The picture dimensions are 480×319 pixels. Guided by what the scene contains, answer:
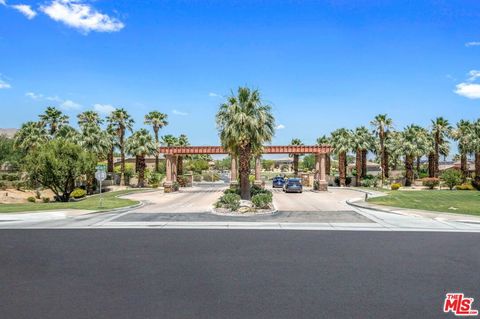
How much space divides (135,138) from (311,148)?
86.4 ft

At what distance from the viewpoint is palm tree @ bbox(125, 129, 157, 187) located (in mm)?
55900

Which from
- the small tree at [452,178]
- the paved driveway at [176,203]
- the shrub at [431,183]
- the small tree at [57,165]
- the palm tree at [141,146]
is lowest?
the paved driveway at [176,203]

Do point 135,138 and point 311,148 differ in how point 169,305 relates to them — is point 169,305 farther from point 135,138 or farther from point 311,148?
point 135,138

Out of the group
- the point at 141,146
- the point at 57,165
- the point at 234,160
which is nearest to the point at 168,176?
the point at 234,160

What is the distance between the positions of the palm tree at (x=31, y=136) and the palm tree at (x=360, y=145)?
4670 centimetres

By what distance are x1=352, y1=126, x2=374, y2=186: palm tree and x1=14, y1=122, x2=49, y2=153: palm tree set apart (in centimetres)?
4670

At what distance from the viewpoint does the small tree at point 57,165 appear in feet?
129

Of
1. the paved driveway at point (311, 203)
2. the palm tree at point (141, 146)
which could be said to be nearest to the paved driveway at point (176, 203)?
the paved driveway at point (311, 203)

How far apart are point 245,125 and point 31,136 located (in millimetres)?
40051

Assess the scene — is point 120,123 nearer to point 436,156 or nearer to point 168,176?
point 168,176

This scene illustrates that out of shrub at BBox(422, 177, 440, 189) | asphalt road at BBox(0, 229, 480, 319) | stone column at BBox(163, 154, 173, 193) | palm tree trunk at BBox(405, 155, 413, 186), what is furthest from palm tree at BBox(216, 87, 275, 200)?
palm tree trunk at BBox(405, 155, 413, 186)

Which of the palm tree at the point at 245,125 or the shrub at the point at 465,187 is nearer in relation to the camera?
the palm tree at the point at 245,125

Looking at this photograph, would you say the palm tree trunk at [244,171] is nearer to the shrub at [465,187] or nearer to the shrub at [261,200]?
the shrub at [261,200]

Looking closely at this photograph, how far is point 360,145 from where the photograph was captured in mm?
59938
